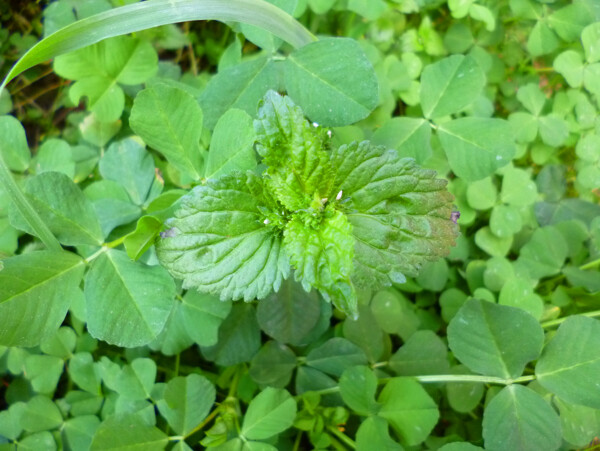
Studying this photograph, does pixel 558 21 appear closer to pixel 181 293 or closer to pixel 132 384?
pixel 181 293

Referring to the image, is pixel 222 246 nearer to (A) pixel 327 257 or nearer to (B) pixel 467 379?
(A) pixel 327 257

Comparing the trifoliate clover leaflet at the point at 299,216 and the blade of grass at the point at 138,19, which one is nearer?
the trifoliate clover leaflet at the point at 299,216

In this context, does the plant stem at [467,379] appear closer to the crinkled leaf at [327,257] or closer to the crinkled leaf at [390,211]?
the crinkled leaf at [390,211]

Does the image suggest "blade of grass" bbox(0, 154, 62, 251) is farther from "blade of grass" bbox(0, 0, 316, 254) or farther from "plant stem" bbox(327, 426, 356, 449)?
"plant stem" bbox(327, 426, 356, 449)

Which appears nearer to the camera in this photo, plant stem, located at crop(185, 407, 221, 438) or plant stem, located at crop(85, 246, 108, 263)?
plant stem, located at crop(85, 246, 108, 263)

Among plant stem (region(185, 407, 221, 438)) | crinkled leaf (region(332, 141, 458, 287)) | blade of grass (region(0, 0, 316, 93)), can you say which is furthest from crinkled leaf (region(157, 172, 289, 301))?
plant stem (region(185, 407, 221, 438))

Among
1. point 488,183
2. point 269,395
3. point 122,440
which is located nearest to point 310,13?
point 488,183

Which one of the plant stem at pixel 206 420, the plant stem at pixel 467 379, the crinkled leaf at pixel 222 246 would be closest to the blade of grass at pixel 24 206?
the crinkled leaf at pixel 222 246

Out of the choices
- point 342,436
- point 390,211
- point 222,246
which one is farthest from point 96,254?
point 342,436
